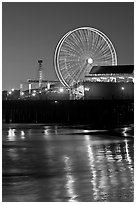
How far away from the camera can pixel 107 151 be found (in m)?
16.0

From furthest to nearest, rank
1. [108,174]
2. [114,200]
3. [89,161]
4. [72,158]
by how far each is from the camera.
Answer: [72,158] → [89,161] → [108,174] → [114,200]

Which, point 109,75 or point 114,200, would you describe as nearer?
point 114,200

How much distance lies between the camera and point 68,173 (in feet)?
36.1

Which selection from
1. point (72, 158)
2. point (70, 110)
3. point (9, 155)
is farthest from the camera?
point (70, 110)

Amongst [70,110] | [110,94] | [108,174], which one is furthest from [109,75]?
[108,174]

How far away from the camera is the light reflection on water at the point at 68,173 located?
833 cm

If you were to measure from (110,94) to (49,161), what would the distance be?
44624mm

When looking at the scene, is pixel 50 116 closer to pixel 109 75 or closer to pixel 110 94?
pixel 110 94

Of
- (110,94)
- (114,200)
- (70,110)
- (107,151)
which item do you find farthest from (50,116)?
(114,200)

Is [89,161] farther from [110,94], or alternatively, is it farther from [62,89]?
[62,89]

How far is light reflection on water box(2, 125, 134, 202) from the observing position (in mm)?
8328

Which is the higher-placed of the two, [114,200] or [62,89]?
[62,89]

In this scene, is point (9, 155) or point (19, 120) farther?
point (19, 120)

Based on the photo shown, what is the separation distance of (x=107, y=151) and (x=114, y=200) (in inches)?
324
